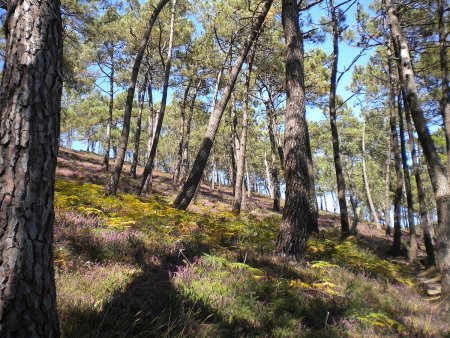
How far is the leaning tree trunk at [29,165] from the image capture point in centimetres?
184

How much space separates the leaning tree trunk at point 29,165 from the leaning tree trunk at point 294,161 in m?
4.65

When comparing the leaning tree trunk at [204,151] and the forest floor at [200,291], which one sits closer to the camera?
the forest floor at [200,291]

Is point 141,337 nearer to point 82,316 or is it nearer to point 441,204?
point 82,316

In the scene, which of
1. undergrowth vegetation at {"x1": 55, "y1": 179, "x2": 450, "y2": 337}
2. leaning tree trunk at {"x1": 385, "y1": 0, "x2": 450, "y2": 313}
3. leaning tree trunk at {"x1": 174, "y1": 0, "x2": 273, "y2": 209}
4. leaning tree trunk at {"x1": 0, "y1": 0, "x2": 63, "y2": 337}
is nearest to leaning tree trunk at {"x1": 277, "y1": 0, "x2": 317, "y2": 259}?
undergrowth vegetation at {"x1": 55, "y1": 179, "x2": 450, "y2": 337}

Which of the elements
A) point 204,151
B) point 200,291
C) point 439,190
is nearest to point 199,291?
point 200,291

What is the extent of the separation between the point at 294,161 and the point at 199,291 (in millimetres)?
3437

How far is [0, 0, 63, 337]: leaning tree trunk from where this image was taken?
1.84 m

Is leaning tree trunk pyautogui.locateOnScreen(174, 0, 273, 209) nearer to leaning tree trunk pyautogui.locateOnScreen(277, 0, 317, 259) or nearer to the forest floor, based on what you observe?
the forest floor

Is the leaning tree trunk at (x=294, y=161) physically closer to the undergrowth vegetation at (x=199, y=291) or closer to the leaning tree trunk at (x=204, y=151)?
the undergrowth vegetation at (x=199, y=291)

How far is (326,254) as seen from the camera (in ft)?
26.2

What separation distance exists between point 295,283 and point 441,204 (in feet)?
12.0

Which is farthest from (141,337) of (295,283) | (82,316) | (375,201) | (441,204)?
(375,201)

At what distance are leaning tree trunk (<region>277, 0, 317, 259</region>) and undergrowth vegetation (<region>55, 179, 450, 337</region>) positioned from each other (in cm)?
44

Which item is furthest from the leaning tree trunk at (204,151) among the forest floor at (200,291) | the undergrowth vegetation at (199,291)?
the undergrowth vegetation at (199,291)
